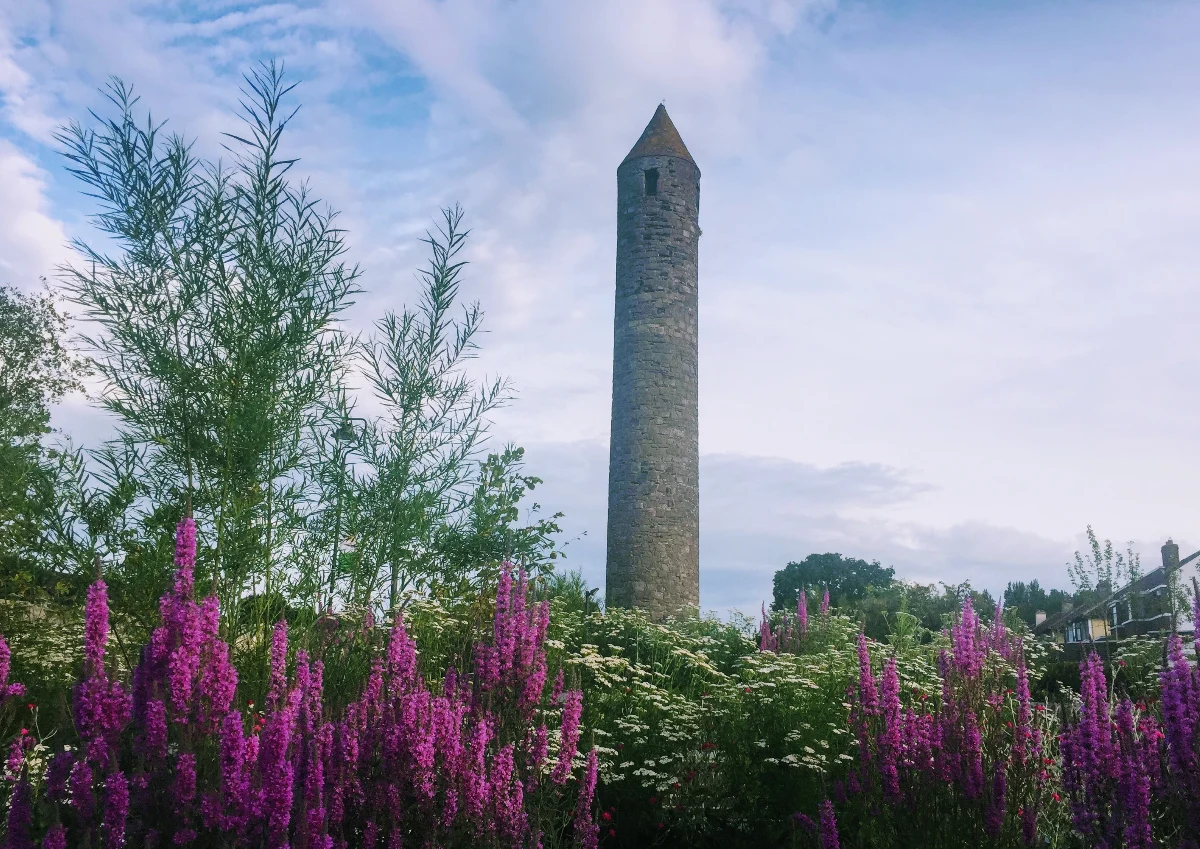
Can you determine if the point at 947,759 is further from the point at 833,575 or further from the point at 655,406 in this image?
the point at 833,575

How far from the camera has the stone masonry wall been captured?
13938 mm

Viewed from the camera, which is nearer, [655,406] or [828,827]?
[828,827]

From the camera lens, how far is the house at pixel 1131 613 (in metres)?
12.7

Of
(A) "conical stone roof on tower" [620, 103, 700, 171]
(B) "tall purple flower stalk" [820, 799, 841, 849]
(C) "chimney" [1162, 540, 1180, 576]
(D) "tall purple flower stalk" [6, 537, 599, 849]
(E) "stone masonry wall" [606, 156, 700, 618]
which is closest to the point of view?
(D) "tall purple flower stalk" [6, 537, 599, 849]

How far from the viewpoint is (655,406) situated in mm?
14117

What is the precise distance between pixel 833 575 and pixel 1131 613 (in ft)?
45.9

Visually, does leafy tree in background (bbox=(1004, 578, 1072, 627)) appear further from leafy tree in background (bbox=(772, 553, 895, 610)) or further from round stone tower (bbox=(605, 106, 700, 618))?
round stone tower (bbox=(605, 106, 700, 618))

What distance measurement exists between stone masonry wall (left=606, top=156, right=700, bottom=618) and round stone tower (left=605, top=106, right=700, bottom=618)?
2 cm

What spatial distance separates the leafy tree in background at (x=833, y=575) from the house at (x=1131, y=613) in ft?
15.7

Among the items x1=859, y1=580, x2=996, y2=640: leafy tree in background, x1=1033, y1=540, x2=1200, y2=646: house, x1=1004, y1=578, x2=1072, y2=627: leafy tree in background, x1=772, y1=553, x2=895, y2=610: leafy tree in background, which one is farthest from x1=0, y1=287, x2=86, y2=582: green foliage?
x1=1004, y1=578, x2=1072, y2=627: leafy tree in background

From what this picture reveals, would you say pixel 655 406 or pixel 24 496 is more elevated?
pixel 655 406

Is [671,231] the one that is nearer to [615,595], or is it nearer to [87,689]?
[615,595]

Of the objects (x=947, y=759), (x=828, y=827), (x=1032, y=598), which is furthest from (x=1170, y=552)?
(x=828, y=827)

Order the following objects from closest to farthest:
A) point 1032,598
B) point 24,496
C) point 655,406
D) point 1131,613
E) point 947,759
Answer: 1. point 947,759
2. point 24,496
3. point 655,406
4. point 1131,613
5. point 1032,598
